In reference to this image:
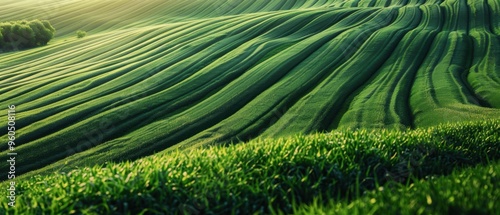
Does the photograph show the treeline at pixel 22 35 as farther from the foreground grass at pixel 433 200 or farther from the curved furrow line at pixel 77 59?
the foreground grass at pixel 433 200

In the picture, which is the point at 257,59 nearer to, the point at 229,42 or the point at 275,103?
the point at 229,42

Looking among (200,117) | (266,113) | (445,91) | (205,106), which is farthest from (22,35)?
(445,91)

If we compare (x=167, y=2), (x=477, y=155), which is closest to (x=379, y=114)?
(x=477, y=155)

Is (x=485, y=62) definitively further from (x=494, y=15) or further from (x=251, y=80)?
(x=494, y=15)

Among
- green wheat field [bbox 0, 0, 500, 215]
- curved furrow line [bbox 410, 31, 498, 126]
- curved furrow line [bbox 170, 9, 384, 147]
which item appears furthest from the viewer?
curved furrow line [bbox 170, 9, 384, 147]

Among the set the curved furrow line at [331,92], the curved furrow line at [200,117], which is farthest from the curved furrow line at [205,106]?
the curved furrow line at [331,92]

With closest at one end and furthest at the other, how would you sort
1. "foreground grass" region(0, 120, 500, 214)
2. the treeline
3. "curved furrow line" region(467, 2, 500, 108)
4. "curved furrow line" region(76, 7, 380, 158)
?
1. "foreground grass" region(0, 120, 500, 214)
2. "curved furrow line" region(76, 7, 380, 158)
3. "curved furrow line" region(467, 2, 500, 108)
4. the treeline

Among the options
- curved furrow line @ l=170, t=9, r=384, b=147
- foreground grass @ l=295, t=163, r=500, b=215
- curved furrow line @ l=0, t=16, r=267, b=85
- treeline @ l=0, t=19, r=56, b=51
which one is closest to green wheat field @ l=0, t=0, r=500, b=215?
foreground grass @ l=295, t=163, r=500, b=215

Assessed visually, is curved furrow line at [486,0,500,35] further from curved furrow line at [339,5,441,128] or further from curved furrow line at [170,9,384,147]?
curved furrow line at [170,9,384,147]
